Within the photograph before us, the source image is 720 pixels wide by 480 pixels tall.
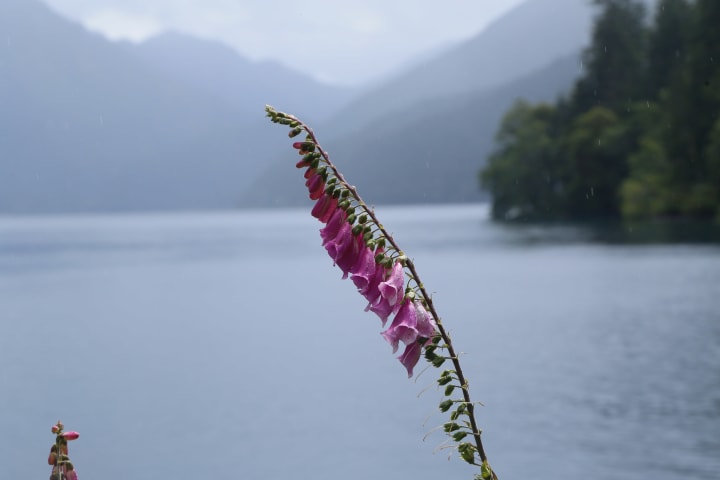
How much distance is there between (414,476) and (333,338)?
1165cm

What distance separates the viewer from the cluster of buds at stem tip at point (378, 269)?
1.25 metres

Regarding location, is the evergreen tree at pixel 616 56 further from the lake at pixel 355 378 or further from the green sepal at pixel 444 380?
the green sepal at pixel 444 380

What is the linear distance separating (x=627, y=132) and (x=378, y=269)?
72.1m

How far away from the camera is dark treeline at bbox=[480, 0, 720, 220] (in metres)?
58.0

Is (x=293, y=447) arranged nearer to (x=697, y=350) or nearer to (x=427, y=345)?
(x=697, y=350)

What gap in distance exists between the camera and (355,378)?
1808 cm

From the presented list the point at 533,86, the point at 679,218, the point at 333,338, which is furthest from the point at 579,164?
the point at 533,86

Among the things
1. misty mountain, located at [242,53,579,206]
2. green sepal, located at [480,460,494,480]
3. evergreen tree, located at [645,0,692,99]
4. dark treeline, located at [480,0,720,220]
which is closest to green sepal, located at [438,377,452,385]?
green sepal, located at [480,460,494,480]

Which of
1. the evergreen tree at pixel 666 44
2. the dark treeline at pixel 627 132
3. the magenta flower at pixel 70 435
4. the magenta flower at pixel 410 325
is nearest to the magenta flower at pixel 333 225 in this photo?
the magenta flower at pixel 410 325

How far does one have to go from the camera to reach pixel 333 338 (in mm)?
23688

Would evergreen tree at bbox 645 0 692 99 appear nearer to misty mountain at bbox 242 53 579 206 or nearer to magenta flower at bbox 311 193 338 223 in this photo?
magenta flower at bbox 311 193 338 223

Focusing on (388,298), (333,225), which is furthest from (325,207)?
(388,298)

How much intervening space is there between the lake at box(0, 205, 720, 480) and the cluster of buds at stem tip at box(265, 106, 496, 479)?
46 cm

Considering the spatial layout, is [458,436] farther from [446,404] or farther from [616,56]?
[616,56]
